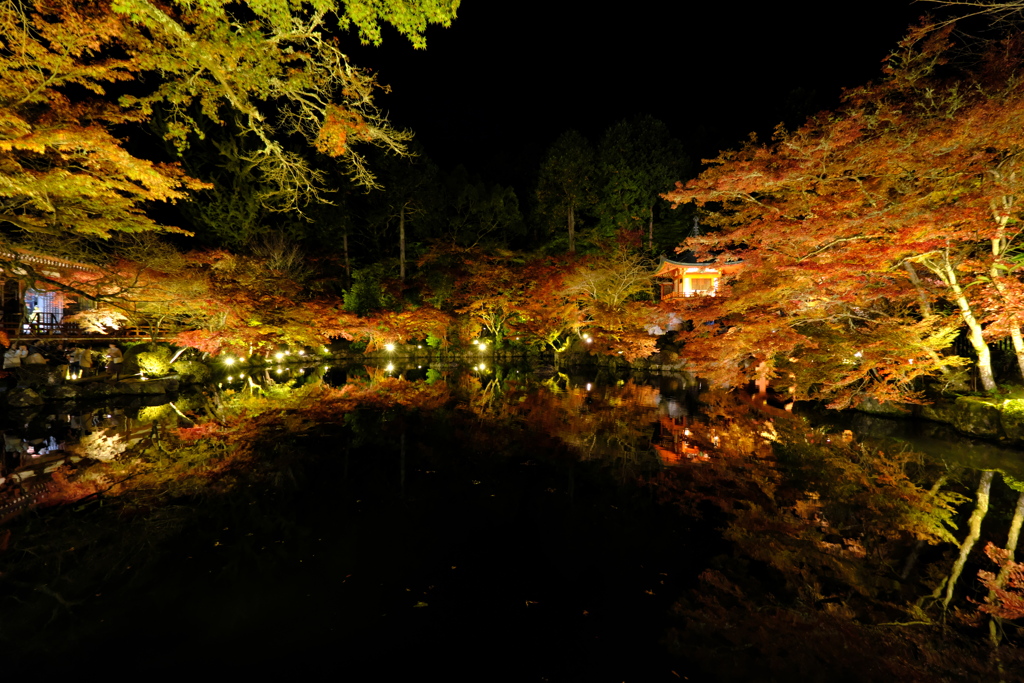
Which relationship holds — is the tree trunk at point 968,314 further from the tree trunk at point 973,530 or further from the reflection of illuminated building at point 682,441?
the reflection of illuminated building at point 682,441

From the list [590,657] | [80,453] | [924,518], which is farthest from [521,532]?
[80,453]

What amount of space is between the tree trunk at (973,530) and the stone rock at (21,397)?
14663 millimetres

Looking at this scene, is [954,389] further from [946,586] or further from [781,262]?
[946,586]

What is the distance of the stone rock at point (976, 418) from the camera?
23.2 feet

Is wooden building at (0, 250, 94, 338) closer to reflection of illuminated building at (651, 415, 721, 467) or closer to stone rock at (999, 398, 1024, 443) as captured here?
reflection of illuminated building at (651, 415, 721, 467)

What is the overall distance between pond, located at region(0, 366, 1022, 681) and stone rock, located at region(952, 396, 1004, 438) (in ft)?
4.64

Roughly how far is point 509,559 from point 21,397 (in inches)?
460

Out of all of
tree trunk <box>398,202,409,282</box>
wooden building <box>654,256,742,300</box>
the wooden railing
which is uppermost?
tree trunk <box>398,202,409,282</box>

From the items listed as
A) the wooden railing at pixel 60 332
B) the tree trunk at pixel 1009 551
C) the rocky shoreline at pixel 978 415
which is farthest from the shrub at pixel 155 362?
the rocky shoreline at pixel 978 415

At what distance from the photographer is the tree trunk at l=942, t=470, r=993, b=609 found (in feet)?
11.2

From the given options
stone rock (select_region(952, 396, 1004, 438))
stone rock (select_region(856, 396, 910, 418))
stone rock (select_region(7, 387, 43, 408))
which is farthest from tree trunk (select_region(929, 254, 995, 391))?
stone rock (select_region(7, 387, 43, 408))

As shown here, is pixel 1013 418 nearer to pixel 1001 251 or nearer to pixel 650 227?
pixel 1001 251

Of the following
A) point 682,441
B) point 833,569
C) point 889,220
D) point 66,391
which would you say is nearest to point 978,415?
point 889,220

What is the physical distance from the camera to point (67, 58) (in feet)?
18.6
